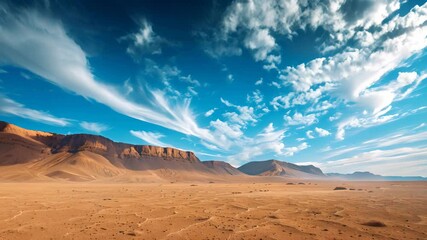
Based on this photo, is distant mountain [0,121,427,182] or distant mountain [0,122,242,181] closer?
distant mountain [0,121,427,182]

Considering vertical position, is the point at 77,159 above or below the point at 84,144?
below

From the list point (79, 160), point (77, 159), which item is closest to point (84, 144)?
point (77, 159)

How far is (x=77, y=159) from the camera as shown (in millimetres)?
125125

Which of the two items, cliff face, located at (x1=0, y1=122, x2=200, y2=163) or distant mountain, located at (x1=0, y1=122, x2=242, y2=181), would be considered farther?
cliff face, located at (x1=0, y1=122, x2=200, y2=163)

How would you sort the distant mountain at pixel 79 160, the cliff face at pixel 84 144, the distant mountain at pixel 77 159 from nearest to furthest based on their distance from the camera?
the distant mountain at pixel 79 160 → the distant mountain at pixel 77 159 → the cliff face at pixel 84 144

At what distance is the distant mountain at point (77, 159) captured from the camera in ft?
349

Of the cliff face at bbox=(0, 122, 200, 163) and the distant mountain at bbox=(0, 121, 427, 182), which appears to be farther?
the cliff face at bbox=(0, 122, 200, 163)

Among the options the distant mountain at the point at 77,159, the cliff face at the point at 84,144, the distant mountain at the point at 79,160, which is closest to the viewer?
the distant mountain at the point at 79,160

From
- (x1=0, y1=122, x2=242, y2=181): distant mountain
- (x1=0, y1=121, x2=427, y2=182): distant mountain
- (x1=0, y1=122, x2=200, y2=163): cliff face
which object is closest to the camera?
(x1=0, y1=121, x2=427, y2=182): distant mountain

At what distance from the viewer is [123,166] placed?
153 m

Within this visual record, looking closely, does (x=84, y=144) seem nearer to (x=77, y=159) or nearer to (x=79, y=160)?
(x=77, y=159)

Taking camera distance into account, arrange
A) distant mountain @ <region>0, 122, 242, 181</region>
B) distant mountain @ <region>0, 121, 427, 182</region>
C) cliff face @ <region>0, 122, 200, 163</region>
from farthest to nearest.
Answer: cliff face @ <region>0, 122, 200, 163</region> < distant mountain @ <region>0, 122, 242, 181</region> < distant mountain @ <region>0, 121, 427, 182</region>

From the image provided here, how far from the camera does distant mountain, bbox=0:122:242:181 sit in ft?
349

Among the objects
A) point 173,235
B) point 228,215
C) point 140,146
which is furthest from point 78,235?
A: point 140,146
